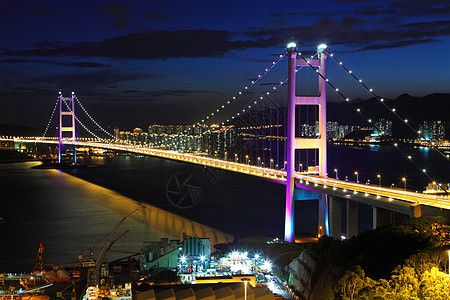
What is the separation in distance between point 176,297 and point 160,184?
1989 cm

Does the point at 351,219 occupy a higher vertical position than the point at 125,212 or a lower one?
higher

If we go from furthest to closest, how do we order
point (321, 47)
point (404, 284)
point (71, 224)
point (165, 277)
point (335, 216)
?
point (71, 224) → point (321, 47) → point (335, 216) → point (165, 277) → point (404, 284)

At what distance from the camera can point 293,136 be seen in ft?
37.5

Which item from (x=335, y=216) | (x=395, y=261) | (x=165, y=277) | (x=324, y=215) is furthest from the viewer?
(x=324, y=215)

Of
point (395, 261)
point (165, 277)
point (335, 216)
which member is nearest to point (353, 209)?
point (335, 216)

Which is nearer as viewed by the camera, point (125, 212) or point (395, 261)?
point (395, 261)

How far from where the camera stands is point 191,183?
2655 cm

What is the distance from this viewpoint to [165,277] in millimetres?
8125

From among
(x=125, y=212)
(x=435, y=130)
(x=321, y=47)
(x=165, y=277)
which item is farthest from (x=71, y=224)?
(x=435, y=130)

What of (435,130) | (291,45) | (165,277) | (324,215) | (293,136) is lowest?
(165,277)

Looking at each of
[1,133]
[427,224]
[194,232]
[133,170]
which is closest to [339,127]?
[133,170]

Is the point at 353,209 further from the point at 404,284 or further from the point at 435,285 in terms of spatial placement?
the point at 435,285

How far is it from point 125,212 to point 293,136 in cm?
775

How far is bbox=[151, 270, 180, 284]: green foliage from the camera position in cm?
800
